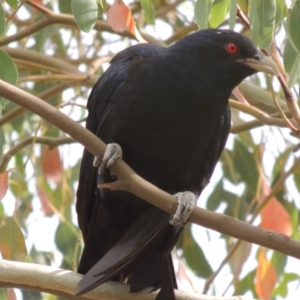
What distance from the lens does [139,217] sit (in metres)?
3.35

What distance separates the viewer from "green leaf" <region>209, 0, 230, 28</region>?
2.86m

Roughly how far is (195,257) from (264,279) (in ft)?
2.30

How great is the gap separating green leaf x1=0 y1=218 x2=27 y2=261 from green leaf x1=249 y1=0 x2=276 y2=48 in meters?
1.30

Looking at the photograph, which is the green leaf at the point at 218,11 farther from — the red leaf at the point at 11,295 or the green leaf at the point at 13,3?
the red leaf at the point at 11,295

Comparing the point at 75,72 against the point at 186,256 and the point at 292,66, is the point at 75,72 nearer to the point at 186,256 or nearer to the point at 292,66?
the point at 186,256

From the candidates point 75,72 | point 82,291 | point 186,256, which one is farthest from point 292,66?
point 186,256

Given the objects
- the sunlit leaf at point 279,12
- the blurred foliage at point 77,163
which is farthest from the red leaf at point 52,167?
the sunlit leaf at point 279,12

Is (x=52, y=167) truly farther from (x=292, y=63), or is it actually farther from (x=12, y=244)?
(x=292, y=63)

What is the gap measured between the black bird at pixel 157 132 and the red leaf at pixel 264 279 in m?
0.88

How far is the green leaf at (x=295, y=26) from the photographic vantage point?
255 centimetres

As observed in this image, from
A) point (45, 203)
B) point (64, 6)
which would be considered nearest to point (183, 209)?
point (45, 203)

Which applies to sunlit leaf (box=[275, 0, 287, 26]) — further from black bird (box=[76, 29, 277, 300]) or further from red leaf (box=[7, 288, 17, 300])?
red leaf (box=[7, 288, 17, 300])

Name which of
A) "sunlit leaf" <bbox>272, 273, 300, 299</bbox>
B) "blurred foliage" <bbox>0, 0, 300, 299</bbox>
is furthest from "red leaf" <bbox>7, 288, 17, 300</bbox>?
"sunlit leaf" <bbox>272, 273, 300, 299</bbox>

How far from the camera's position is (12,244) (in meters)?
3.24
